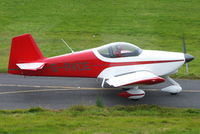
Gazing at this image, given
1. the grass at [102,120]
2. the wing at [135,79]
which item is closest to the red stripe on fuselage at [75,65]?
the wing at [135,79]

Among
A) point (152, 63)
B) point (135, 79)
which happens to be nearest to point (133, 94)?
point (135, 79)

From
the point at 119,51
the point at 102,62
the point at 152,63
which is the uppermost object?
the point at 119,51

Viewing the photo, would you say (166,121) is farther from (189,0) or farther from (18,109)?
(189,0)

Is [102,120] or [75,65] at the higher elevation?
[75,65]

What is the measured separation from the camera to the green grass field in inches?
938

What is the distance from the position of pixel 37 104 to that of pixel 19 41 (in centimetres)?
276

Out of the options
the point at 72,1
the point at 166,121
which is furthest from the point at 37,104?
the point at 72,1

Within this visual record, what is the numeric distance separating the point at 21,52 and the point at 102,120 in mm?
5181

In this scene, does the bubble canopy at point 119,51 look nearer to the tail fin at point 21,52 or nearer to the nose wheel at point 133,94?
the nose wheel at point 133,94

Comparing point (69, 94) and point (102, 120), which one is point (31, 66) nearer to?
point (69, 94)

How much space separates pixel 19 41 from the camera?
16.1 meters

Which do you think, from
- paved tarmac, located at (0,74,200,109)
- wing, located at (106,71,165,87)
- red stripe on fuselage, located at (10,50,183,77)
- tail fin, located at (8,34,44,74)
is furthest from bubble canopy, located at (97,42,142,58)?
tail fin, located at (8,34,44,74)

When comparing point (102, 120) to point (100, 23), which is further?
point (100, 23)

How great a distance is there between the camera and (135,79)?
14992mm
